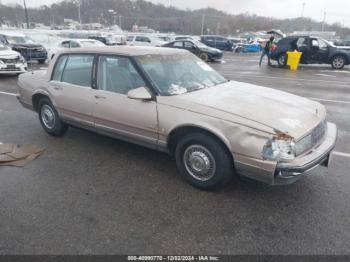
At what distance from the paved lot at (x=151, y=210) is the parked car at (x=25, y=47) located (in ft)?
46.0

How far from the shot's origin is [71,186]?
3.76m

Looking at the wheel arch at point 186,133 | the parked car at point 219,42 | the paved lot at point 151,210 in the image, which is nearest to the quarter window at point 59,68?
the paved lot at point 151,210

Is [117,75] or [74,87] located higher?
[117,75]

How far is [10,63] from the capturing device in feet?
40.2

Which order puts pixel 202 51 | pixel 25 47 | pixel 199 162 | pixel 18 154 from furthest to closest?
1. pixel 202 51
2. pixel 25 47
3. pixel 18 154
4. pixel 199 162

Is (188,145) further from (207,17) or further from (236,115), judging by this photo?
(207,17)

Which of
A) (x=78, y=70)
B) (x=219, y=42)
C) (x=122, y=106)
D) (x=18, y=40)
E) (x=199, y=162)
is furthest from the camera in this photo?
(x=219, y=42)

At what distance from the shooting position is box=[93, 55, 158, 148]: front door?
12.8 feet

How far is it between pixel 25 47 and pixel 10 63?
492cm

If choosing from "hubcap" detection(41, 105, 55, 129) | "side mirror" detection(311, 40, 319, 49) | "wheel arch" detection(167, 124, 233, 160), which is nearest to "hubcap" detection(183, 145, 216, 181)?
"wheel arch" detection(167, 124, 233, 160)

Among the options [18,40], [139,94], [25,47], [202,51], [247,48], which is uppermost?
[139,94]

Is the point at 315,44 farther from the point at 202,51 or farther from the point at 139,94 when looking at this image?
the point at 139,94

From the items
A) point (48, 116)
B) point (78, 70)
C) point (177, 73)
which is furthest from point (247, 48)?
point (177, 73)

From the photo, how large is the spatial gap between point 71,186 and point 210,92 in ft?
6.90
